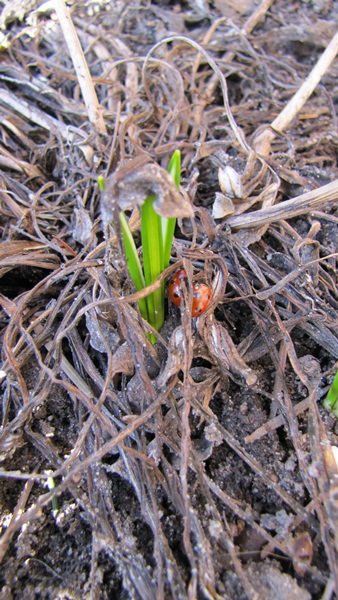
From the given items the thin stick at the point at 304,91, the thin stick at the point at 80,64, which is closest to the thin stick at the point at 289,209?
the thin stick at the point at 304,91

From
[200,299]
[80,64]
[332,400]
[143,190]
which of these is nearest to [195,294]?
[200,299]

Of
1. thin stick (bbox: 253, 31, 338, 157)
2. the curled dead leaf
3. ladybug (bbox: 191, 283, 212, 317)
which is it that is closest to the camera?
the curled dead leaf

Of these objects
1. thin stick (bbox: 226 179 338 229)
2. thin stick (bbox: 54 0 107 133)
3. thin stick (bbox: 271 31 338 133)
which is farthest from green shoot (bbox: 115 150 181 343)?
thin stick (bbox: 271 31 338 133)

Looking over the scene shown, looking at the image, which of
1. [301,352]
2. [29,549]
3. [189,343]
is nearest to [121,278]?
[189,343]

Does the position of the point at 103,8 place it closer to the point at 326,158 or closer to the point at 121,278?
the point at 326,158

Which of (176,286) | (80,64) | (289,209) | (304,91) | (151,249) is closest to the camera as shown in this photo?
(151,249)

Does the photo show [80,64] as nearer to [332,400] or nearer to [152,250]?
[152,250]

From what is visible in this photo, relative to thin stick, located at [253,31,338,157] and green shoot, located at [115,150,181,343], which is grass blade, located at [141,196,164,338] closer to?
green shoot, located at [115,150,181,343]
